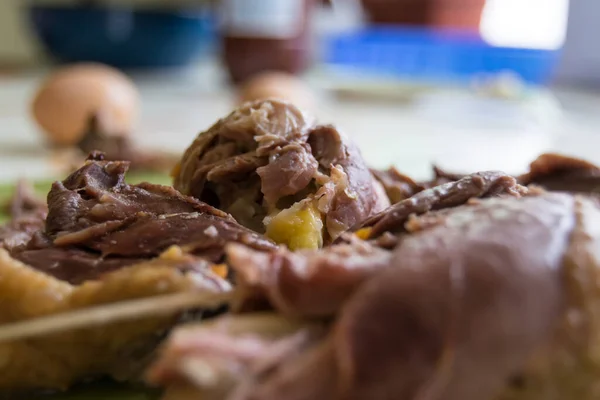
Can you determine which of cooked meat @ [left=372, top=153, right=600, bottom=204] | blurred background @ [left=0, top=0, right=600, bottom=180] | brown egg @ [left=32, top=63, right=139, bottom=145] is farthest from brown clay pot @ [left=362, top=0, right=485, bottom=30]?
cooked meat @ [left=372, top=153, right=600, bottom=204]

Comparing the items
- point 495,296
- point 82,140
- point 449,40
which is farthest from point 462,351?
point 449,40

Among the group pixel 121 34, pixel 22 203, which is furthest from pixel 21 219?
pixel 121 34

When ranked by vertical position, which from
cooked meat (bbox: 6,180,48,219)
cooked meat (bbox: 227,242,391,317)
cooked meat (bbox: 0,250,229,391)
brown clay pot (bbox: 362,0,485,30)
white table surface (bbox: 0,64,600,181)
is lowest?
white table surface (bbox: 0,64,600,181)

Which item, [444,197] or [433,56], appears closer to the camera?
[444,197]

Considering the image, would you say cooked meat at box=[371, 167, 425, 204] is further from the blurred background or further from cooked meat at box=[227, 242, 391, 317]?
the blurred background

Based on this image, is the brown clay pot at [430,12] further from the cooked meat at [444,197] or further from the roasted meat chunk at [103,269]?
the roasted meat chunk at [103,269]

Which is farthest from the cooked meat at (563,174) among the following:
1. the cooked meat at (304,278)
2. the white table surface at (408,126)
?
the white table surface at (408,126)

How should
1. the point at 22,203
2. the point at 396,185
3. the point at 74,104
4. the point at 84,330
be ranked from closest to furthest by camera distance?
the point at 84,330 < the point at 396,185 < the point at 22,203 < the point at 74,104

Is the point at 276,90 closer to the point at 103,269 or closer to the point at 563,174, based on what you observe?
the point at 563,174
